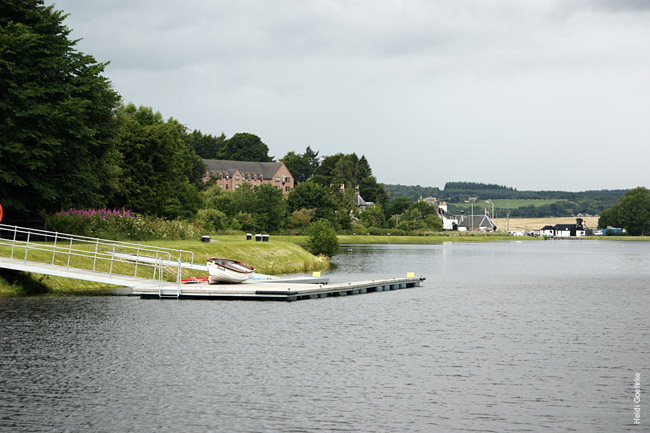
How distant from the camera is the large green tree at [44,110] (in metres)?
55.9

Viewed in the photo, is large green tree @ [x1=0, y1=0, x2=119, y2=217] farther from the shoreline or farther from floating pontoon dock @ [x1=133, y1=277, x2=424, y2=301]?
floating pontoon dock @ [x1=133, y1=277, x2=424, y2=301]

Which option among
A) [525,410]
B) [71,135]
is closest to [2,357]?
[525,410]

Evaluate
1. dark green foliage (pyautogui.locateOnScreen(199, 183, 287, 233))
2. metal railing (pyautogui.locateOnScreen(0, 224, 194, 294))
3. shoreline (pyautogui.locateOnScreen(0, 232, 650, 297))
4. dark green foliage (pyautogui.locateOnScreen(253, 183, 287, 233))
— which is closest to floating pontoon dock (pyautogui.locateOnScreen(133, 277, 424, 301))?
metal railing (pyautogui.locateOnScreen(0, 224, 194, 294))

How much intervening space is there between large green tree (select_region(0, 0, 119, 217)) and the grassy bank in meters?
7.09

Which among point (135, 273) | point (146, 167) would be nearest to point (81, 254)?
point (135, 273)

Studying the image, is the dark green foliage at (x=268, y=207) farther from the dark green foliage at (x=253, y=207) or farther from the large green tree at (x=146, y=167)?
the large green tree at (x=146, y=167)

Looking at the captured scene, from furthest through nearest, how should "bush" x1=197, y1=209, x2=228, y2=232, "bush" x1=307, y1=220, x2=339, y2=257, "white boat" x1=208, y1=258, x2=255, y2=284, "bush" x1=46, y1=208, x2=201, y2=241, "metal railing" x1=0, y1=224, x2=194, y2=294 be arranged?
1. "bush" x1=197, y1=209, x2=228, y2=232
2. "bush" x1=307, y1=220, x2=339, y2=257
3. "bush" x1=46, y1=208, x2=201, y2=241
4. "white boat" x1=208, y1=258, x2=255, y2=284
5. "metal railing" x1=0, y1=224, x2=194, y2=294

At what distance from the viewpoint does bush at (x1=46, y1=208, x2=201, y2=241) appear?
62.4 meters

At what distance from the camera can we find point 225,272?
5222cm

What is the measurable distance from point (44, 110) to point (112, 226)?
15.4 meters

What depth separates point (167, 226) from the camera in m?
77.3

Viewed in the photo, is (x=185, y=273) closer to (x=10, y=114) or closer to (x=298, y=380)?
(x=10, y=114)

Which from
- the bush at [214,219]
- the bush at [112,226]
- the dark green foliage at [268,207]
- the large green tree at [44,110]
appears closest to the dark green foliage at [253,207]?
the dark green foliage at [268,207]

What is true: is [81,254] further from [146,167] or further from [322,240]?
[322,240]
